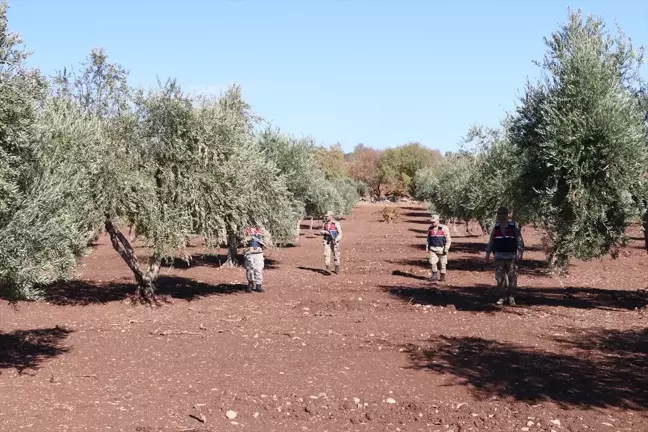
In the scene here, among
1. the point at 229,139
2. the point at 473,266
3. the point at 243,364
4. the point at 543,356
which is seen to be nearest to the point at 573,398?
the point at 543,356

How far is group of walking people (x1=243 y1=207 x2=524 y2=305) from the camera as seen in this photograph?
13992 millimetres

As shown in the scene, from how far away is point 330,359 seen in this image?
9766 millimetres

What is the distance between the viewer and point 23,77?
8.16 m

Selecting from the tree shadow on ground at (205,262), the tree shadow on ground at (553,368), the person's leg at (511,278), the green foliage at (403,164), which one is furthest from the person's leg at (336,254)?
the green foliage at (403,164)

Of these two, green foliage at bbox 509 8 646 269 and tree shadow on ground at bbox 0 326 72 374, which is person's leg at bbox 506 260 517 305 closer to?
green foliage at bbox 509 8 646 269

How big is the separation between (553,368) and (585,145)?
538cm

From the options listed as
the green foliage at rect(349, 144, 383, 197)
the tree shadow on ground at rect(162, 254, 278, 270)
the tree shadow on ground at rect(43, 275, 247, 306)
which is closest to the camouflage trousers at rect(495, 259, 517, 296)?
the tree shadow on ground at rect(43, 275, 247, 306)

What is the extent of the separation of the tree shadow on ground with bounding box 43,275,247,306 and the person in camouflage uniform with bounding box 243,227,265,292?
68 cm

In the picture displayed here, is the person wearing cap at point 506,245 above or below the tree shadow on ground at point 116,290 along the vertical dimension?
above

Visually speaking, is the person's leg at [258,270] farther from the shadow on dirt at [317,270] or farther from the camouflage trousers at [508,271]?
the camouflage trousers at [508,271]

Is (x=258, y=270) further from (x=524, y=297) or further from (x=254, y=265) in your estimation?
(x=524, y=297)

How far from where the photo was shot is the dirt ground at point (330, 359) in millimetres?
7230

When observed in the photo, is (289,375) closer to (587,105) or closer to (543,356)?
(543,356)

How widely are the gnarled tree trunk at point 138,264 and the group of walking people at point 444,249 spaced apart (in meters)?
2.46
